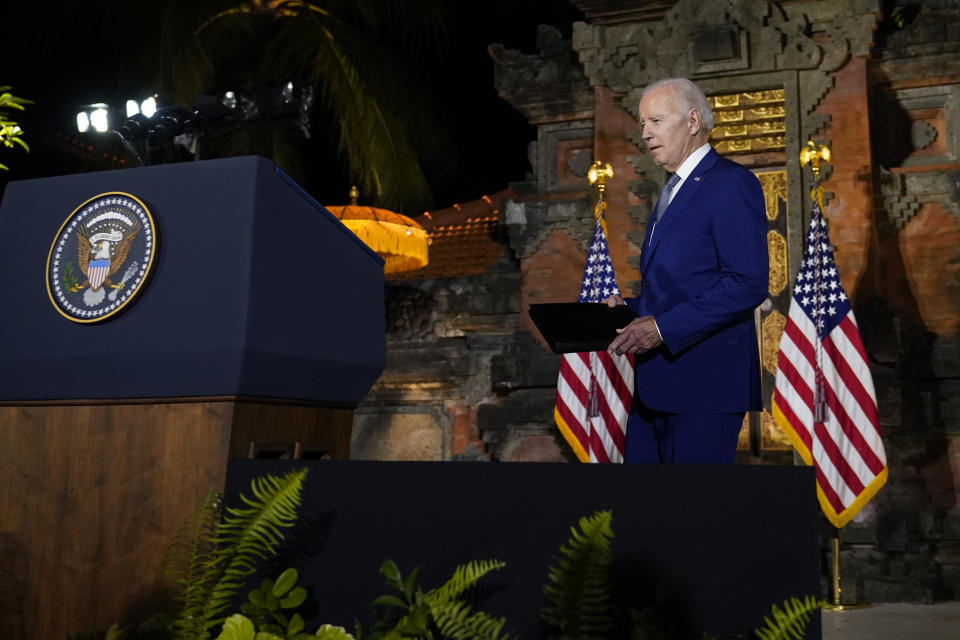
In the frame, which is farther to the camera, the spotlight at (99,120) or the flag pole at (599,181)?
the flag pole at (599,181)

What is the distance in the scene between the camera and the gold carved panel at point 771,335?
7.47m

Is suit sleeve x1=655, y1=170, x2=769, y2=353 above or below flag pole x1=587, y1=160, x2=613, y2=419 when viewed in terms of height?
below

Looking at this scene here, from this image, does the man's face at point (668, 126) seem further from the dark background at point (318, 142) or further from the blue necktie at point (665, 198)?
the dark background at point (318, 142)

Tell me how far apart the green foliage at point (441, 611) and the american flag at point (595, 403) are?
5164 mm

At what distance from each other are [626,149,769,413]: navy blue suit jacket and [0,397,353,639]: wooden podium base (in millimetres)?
845

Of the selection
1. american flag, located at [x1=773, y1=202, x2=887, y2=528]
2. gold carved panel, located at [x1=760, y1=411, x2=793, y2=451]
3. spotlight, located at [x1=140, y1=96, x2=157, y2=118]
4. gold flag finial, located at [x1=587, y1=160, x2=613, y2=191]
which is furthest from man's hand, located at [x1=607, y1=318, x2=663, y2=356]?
gold carved panel, located at [x1=760, y1=411, x2=793, y2=451]

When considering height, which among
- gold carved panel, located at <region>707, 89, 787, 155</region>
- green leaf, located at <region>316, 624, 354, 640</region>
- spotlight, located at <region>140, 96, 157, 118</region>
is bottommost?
green leaf, located at <region>316, 624, 354, 640</region>

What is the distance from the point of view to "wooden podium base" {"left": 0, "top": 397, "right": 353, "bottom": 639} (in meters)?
1.78

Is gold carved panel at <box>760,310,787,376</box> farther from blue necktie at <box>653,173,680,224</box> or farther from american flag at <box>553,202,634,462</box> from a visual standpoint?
blue necktie at <box>653,173,680,224</box>

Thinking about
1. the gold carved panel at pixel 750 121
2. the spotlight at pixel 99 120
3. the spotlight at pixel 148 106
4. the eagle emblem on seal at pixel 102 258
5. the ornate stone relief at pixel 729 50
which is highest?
the ornate stone relief at pixel 729 50

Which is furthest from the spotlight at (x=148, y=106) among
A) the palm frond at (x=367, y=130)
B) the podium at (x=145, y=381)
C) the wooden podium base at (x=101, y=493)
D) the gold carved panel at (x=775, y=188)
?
the palm frond at (x=367, y=130)

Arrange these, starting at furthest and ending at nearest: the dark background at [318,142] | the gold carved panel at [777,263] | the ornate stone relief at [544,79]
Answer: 1. the dark background at [318,142]
2. the ornate stone relief at [544,79]
3. the gold carved panel at [777,263]

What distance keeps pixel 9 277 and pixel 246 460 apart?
783mm

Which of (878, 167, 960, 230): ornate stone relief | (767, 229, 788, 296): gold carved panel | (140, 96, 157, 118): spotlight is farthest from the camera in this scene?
(767, 229, 788, 296): gold carved panel
